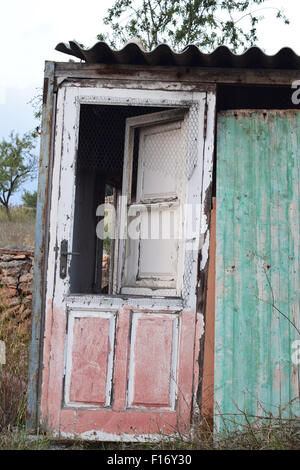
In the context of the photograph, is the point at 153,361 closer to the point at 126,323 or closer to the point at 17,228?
the point at 126,323

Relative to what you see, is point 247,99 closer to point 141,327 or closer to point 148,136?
point 148,136

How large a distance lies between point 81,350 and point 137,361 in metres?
0.46

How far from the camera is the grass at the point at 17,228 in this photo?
15531 millimetres

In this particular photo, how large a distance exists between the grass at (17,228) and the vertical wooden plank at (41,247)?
28.0 ft

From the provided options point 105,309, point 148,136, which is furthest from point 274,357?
point 148,136

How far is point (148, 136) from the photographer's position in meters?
4.72

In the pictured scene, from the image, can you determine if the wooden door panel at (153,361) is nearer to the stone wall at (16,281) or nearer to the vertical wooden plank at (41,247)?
the vertical wooden plank at (41,247)

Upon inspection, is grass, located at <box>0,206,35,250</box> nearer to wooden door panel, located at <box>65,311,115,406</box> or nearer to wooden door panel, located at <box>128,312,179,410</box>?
wooden door panel, located at <box>65,311,115,406</box>

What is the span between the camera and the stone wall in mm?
8251

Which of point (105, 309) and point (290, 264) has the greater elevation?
point (290, 264)

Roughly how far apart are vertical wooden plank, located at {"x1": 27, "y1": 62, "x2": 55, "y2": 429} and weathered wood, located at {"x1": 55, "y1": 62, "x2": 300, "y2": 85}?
0.83 ft

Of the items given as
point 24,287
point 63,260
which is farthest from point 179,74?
point 24,287

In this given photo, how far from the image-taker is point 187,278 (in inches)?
157
